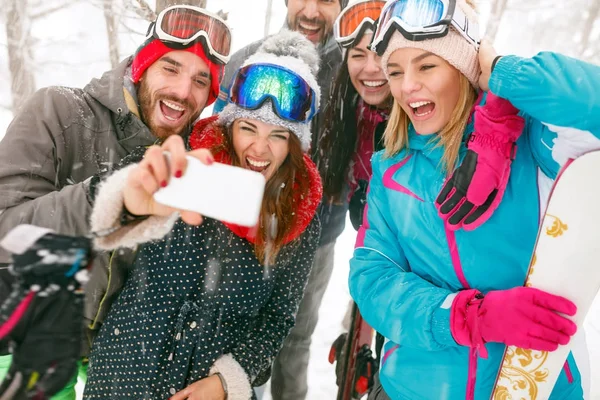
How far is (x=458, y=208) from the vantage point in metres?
1.82

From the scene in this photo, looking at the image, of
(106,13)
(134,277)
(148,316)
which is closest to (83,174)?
(134,277)

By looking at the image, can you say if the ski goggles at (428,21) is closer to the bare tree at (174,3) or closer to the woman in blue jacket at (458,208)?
the woman in blue jacket at (458,208)

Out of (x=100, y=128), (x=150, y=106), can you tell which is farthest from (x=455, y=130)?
(x=100, y=128)

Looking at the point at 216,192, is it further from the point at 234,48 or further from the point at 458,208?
the point at 234,48

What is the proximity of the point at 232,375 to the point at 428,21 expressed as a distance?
2.02 meters

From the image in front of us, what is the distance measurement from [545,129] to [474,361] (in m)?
1.05

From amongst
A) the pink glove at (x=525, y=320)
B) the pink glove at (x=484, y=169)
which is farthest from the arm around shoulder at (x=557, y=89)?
the pink glove at (x=525, y=320)

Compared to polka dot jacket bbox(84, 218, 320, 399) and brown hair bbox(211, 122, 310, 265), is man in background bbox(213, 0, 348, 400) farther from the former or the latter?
polka dot jacket bbox(84, 218, 320, 399)

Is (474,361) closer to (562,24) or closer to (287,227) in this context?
(287,227)

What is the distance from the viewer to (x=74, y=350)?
130 cm

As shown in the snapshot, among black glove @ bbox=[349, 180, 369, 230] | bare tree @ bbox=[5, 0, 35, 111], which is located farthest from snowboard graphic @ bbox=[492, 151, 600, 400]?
bare tree @ bbox=[5, 0, 35, 111]

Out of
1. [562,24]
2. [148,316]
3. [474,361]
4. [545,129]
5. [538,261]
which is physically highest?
[562,24]

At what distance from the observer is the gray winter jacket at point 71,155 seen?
1821 millimetres

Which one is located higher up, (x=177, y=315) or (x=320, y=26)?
(x=320, y=26)
